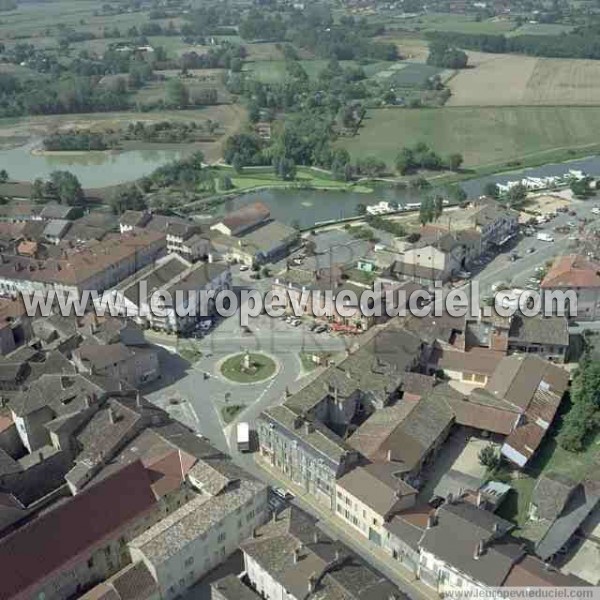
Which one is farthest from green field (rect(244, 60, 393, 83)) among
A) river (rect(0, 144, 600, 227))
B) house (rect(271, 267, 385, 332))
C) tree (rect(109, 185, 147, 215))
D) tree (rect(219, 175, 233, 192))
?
house (rect(271, 267, 385, 332))

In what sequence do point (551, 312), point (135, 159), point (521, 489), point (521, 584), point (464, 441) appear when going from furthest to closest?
1. point (135, 159)
2. point (551, 312)
3. point (464, 441)
4. point (521, 489)
5. point (521, 584)

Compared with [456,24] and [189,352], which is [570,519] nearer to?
[189,352]

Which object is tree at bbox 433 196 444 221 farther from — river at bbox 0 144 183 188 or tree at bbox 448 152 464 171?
river at bbox 0 144 183 188

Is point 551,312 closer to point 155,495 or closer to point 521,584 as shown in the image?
point 521,584

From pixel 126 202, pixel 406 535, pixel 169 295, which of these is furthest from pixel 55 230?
pixel 406 535

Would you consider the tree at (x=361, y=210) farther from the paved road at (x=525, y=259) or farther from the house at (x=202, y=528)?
the house at (x=202, y=528)

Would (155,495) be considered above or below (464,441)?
above

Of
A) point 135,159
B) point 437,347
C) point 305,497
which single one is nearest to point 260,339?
point 437,347
